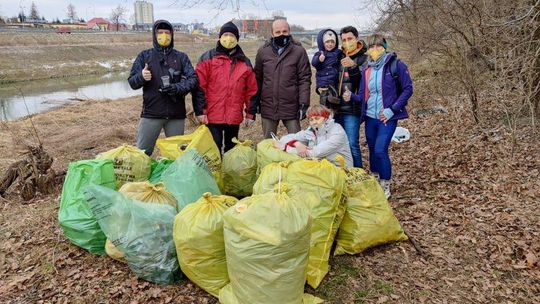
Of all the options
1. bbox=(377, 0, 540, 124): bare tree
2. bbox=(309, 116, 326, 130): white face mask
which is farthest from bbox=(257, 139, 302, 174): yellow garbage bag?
bbox=(377, 0, 540, 124): bare tree

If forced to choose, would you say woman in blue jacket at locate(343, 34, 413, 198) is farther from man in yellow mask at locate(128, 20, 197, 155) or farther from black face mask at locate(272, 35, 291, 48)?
man in yellow mask at locate(128, 20, 197, 155)

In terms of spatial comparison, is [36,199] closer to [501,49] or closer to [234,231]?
[234,231]

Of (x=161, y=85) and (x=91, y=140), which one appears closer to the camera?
(x=161, y=85)

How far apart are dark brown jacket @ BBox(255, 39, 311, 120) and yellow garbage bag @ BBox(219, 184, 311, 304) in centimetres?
200

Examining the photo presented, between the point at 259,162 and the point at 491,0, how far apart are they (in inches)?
164

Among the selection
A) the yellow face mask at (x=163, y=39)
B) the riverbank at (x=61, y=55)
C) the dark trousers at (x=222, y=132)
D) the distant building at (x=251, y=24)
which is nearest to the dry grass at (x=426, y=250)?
the dark trousers at (x=222, y=132)

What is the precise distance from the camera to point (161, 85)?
4.03 m

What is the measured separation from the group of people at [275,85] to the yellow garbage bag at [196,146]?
1.23 feet

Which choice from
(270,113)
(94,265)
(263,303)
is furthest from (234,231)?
(270,113)

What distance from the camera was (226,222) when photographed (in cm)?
237

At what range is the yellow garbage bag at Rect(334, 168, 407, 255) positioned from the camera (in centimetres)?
310

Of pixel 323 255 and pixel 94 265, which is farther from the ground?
pixel 323 255

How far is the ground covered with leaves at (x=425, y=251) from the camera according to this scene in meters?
2.75

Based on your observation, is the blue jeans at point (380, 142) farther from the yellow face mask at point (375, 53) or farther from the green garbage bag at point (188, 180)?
the green garbage bag at point (188, 180)
